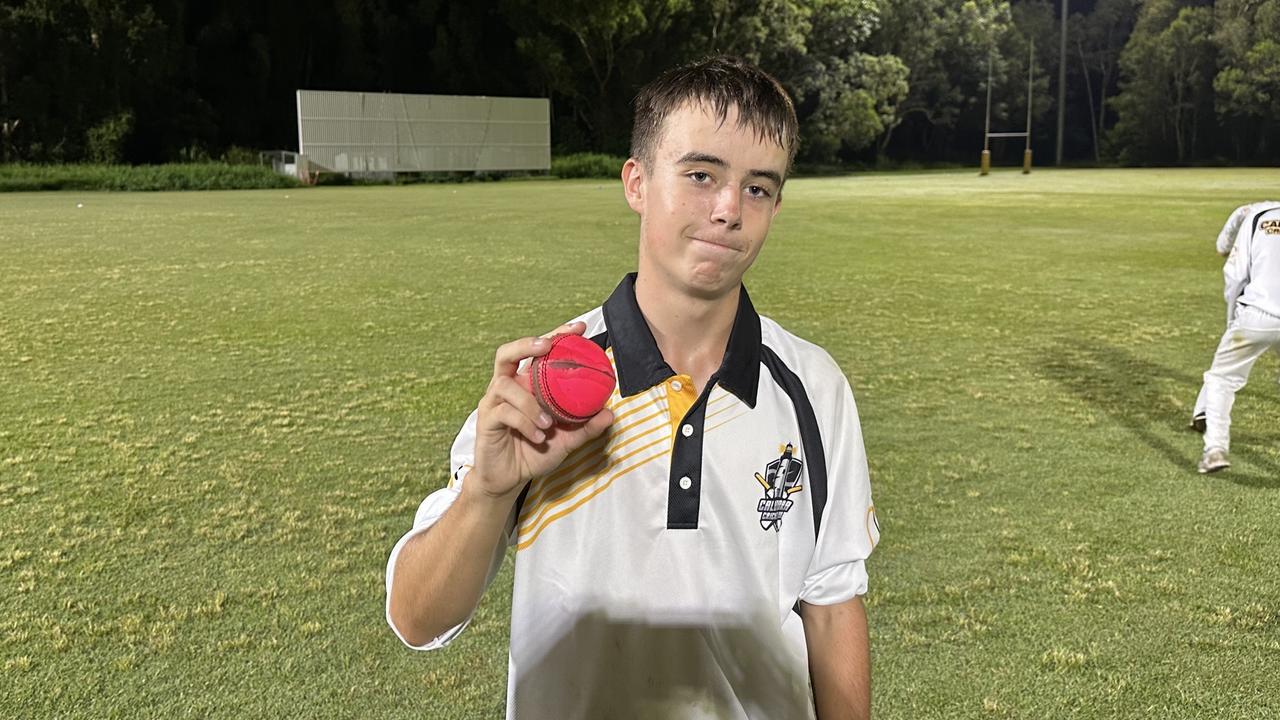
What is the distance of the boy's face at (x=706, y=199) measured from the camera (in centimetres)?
185

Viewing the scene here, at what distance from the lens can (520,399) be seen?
4.91 feet

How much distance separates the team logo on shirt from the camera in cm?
190

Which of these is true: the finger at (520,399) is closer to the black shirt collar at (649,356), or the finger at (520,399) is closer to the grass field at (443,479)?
the black shirt collar at (649,356)

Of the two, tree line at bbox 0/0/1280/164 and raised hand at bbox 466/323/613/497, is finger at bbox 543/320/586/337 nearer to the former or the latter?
raised hand at bbox 466/323/613/497

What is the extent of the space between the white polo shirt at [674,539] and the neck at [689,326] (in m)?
0.03

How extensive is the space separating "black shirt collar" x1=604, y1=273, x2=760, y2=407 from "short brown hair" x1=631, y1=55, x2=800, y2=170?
294 mm

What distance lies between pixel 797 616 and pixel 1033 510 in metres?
3.80

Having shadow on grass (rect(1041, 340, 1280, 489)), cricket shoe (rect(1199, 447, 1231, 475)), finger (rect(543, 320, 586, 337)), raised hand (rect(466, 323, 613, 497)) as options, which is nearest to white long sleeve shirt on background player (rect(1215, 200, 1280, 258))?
cricket shoe (rect(1199, 447, 1231, 475))

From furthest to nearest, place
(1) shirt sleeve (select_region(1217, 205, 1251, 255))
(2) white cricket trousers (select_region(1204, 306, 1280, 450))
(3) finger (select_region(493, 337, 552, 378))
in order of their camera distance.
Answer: (1) shirt sleeve (select_region(1217, 205, 1251, 255)), (2) white cricket trousers (select_region(1204, 306, 1280, 450)), (3) finger (select_region(493, 337, 552, 378))

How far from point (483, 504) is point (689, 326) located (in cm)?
54

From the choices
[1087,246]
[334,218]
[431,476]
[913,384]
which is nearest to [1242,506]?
[913,384]

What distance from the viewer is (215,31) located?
46594mm

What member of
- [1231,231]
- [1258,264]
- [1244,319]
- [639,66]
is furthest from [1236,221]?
[639,66]

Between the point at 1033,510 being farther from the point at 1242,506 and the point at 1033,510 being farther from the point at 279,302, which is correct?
the point at 279,302
